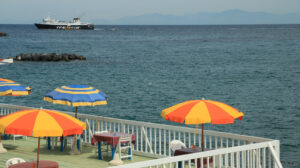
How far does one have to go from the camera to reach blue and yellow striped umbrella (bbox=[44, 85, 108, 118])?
38.5 ft

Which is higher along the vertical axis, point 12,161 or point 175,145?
point 12,161

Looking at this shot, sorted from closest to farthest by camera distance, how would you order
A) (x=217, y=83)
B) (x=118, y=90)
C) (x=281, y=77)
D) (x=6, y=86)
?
(x=6, y=86), (x=118, y=90), (x=217, y=83), (x=281, y=77)

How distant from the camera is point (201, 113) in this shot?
30.6 ft

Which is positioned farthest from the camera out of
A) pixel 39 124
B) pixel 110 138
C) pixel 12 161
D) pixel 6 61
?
pixel 6 61

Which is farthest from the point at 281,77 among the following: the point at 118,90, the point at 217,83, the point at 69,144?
the point at 69,144

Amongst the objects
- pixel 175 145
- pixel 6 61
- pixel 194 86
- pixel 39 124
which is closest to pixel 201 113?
pixel 175 145

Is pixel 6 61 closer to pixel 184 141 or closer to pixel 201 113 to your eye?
pixel 184 141

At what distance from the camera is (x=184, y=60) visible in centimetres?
7606

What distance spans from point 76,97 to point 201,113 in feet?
11.8

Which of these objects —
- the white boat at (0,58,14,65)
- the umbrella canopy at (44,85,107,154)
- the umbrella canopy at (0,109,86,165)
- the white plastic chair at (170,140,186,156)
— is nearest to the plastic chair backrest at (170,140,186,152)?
the white plastic chair at (170,140,186,156)

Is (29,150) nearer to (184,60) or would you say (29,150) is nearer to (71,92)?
(71,92)

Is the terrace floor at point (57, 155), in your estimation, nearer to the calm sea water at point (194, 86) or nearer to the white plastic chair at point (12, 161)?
the white plastic chair at point (12, 161)

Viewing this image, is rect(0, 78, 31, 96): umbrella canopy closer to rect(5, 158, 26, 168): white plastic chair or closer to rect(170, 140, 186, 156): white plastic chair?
rect(5, 158, 26, 168): white plastic chair

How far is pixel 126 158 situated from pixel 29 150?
106 inches
